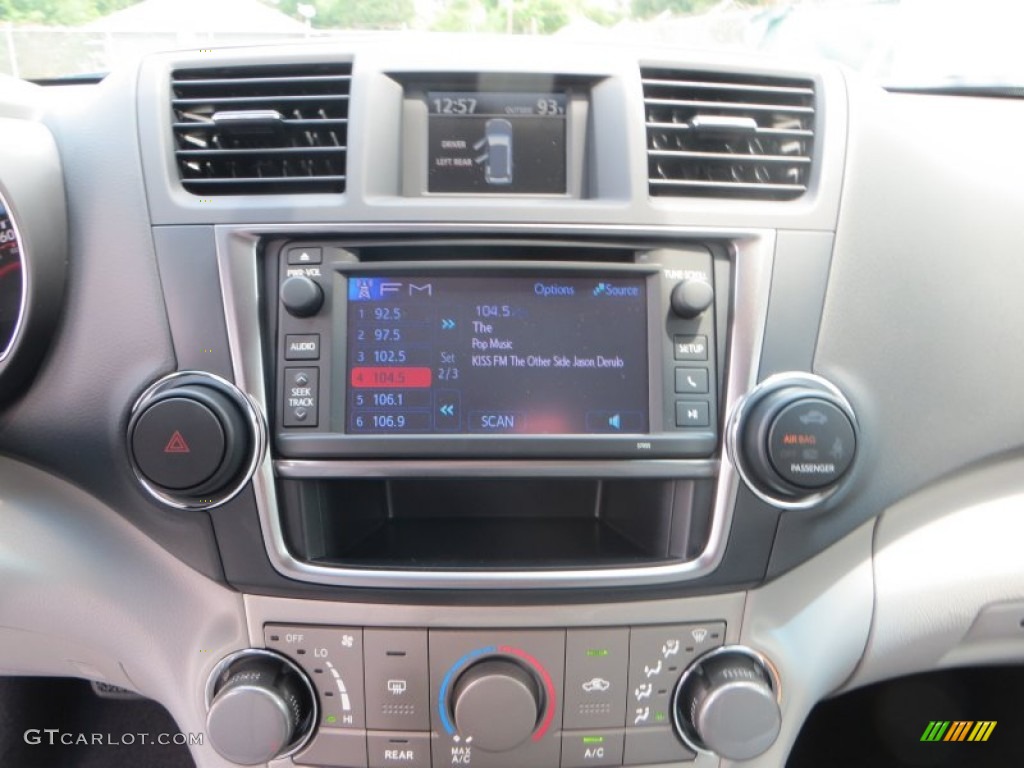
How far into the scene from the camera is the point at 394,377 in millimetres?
944

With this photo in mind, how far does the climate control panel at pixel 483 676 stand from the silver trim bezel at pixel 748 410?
20 centimetres

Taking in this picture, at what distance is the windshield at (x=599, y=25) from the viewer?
1.18 meters

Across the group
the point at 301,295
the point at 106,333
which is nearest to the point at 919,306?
the point at 301,295

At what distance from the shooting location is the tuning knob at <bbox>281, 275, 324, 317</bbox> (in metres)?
0.93

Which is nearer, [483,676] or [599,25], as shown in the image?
[483,676]

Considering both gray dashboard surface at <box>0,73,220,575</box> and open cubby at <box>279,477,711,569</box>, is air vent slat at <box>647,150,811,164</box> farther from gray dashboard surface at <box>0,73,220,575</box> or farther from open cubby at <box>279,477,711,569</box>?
gray dashboard surface at <box>0,73,220,575</box>

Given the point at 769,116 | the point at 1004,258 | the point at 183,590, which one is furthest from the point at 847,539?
the point at 183,590

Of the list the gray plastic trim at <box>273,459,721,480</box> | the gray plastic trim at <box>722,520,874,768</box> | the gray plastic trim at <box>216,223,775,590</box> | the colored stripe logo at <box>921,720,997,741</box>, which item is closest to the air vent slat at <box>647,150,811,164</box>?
the gray plastic trim at <box>216,223,775,590</box>

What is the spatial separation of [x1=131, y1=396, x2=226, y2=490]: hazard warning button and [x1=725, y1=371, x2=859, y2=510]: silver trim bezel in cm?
64

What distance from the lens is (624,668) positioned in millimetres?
996

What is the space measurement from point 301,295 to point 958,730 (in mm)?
1744

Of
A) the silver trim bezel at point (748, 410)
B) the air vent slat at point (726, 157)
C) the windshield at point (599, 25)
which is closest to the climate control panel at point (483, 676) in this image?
the silver trim bezel at point (748, 410)

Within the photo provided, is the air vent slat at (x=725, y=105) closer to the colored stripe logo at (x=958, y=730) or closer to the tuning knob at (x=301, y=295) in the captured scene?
the tuning knob at (x=301, y=295)

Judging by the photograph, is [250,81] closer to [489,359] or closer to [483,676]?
[489,359]
